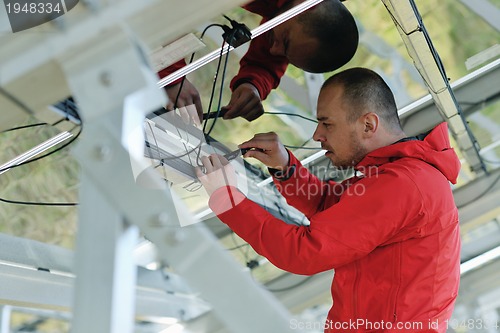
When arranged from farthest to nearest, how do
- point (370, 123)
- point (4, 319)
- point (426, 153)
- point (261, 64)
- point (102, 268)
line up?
1. point (4, 319)
2. point (261, 64)
3. point (370, 123)
4. point (426, 153)
5. point (102, 268)

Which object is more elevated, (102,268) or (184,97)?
Result: (184,97)

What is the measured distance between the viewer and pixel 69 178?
316 cm

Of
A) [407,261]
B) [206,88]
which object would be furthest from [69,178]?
[407,261]

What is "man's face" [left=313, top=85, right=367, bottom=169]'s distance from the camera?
1.99m

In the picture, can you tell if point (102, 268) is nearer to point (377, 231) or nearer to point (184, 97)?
point (377, 231)

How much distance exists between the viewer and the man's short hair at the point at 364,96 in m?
2.00

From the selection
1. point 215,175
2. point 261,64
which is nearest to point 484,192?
point 261,64

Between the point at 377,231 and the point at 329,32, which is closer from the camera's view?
the point at 377,231

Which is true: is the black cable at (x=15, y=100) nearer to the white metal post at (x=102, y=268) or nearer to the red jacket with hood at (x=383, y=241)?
the white metal post at (x=102, y=268)

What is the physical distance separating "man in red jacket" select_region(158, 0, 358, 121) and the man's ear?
0.31 m

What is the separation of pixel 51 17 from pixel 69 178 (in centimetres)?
230

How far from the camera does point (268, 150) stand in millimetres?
2043

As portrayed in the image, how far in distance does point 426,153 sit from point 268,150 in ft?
1.39

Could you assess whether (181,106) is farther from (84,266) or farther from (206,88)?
(84,266)
